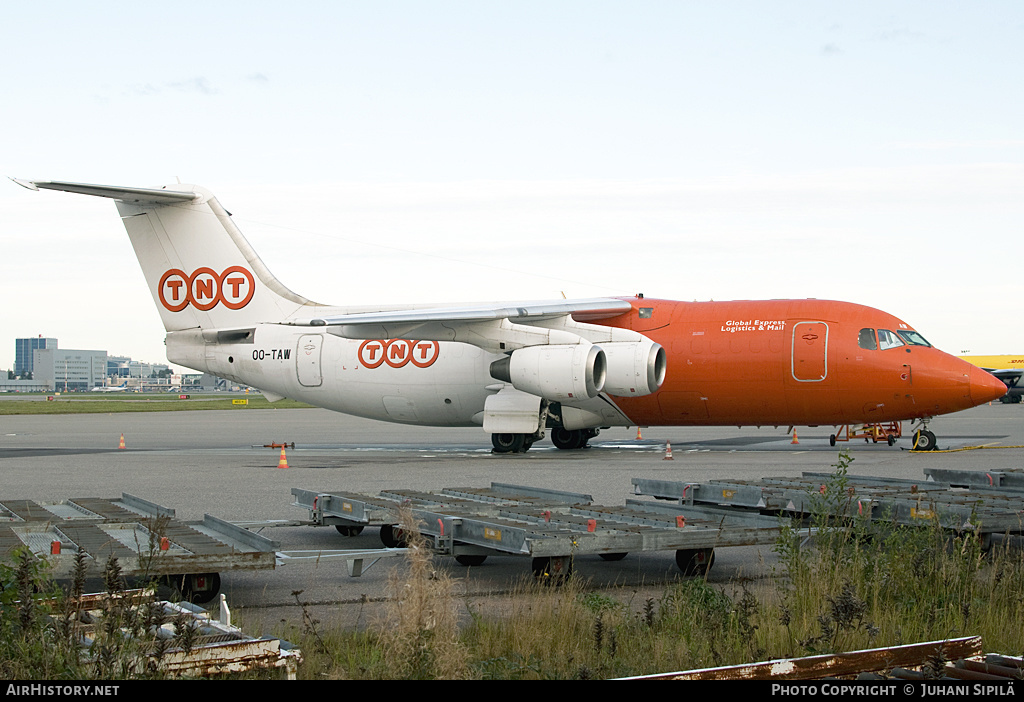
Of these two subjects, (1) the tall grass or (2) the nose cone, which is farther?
(2) the nose cone

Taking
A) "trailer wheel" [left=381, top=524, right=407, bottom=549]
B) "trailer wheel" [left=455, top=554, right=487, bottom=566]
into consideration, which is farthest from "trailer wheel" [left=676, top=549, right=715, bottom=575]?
"trailer wheel" [left=381, top=524, right=407, bottom=549]

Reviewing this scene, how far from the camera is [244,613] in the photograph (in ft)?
23.7

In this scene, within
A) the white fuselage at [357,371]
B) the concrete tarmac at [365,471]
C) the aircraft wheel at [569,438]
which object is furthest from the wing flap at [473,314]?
the aircraft wheel at [569,438]

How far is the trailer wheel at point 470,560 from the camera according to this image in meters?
8.95

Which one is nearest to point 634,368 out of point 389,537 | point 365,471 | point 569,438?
point 569,438

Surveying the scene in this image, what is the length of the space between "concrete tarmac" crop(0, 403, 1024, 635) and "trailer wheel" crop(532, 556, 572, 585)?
32 centimetres

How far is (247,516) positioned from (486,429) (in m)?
11.2

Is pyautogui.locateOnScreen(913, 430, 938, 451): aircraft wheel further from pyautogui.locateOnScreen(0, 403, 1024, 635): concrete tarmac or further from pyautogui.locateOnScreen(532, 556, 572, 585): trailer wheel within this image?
pyautogui.locateOnScreen(532, 556, 572, 585): trailer wheel

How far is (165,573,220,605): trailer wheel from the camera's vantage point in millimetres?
7168

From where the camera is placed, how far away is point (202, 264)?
25359mm

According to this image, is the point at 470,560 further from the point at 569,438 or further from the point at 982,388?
the point at 569,438

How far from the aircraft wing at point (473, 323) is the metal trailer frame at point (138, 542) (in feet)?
40.3

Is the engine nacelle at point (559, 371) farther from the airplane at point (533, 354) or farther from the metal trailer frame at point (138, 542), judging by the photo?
the metal trailer frame at point (138, 542)

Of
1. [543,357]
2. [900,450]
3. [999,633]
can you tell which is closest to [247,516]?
[999,633]
